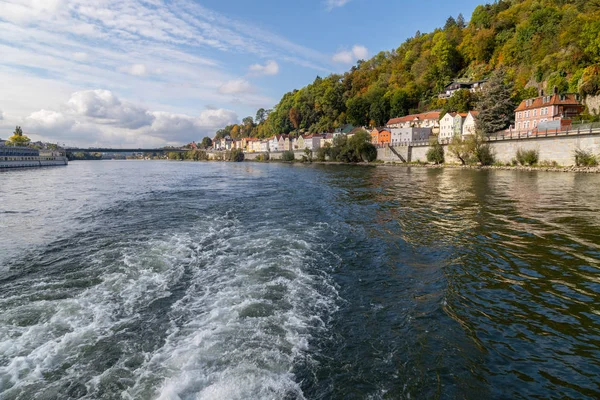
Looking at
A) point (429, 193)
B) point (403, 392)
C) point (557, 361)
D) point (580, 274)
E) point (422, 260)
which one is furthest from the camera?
point (429, 193)

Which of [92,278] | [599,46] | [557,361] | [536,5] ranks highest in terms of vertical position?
[536,5]

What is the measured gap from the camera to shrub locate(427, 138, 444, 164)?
2837 inches

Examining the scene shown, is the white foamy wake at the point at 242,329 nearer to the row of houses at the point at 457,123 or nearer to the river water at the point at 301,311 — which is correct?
the river water at the point at 301,311

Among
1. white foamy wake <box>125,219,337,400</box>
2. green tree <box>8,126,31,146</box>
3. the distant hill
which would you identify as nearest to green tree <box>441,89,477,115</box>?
the distant hill

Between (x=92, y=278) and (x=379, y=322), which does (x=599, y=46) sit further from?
(x=92, y=278)

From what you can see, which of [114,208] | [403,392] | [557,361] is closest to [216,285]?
[403,392]

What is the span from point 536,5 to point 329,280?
137258mm

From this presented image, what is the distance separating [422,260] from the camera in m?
12.3

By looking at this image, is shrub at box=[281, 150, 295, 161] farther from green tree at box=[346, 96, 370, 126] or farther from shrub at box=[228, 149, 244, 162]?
shrub at box=[228, 149, 244, 162]

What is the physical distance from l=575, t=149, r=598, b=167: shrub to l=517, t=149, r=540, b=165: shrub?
639 cm

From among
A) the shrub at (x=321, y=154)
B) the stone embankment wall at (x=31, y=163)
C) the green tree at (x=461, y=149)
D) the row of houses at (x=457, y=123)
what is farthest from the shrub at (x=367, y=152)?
the stone embankment wall at (x=31, y=163)

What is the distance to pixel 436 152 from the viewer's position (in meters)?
72.2

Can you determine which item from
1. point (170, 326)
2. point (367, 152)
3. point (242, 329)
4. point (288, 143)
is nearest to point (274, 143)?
point (288, 143)

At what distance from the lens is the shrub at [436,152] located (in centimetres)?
7206
